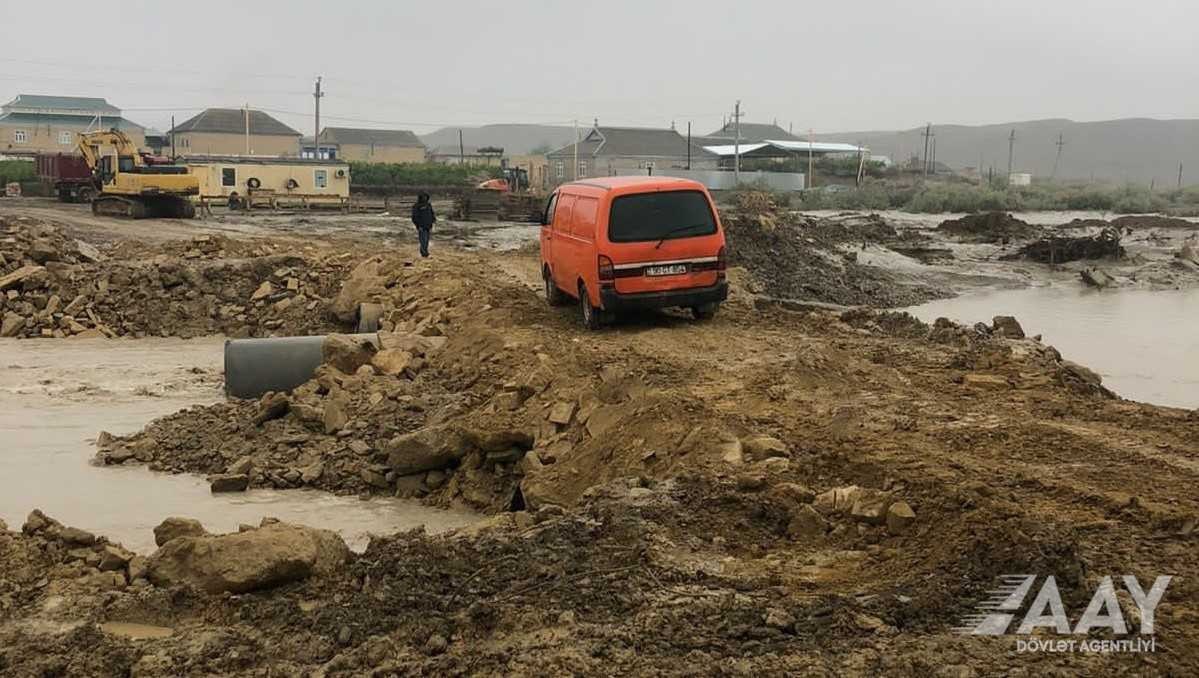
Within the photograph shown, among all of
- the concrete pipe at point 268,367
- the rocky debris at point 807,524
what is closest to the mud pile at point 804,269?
the concrete pipe at point 268,367

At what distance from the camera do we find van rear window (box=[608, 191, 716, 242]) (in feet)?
40.6

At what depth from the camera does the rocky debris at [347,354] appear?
12.2 meters

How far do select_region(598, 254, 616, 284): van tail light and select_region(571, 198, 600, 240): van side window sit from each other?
1.07 ft

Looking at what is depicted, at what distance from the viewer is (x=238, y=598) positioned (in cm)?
560

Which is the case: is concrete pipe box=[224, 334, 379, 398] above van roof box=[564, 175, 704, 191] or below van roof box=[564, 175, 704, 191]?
below

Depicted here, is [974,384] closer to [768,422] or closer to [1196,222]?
[768,422]

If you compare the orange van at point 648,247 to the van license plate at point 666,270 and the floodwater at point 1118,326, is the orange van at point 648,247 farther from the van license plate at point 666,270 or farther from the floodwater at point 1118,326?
the floodwater at point 1118,326

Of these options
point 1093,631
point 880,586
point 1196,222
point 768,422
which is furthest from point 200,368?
point 1196,222

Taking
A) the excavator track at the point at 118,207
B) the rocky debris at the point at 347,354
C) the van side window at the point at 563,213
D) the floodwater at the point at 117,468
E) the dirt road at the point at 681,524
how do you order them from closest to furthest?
the dirt road at the point at 681,524, the floodwater at the point at 117,468, the rocky debris at the point at 347,354, the van side window at the point at 563,213, the excavator track at the point at 118,207

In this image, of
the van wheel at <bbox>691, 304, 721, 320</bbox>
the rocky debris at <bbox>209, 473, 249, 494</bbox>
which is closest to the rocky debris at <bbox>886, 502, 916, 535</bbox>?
the rocky debris at <bbox>209, 473, 249, 494</bbox>

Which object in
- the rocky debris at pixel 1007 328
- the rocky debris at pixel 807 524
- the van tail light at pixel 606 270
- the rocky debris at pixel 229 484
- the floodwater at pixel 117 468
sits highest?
the van tail light at pixel 606 270

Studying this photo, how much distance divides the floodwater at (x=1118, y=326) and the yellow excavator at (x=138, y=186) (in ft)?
83.8

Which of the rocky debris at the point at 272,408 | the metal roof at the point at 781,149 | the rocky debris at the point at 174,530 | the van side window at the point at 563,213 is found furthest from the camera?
the metal roof at the point at 781,149

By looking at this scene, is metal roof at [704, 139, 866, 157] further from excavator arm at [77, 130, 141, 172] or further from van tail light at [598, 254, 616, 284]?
van tail light at [598, 254, 616, 284]
